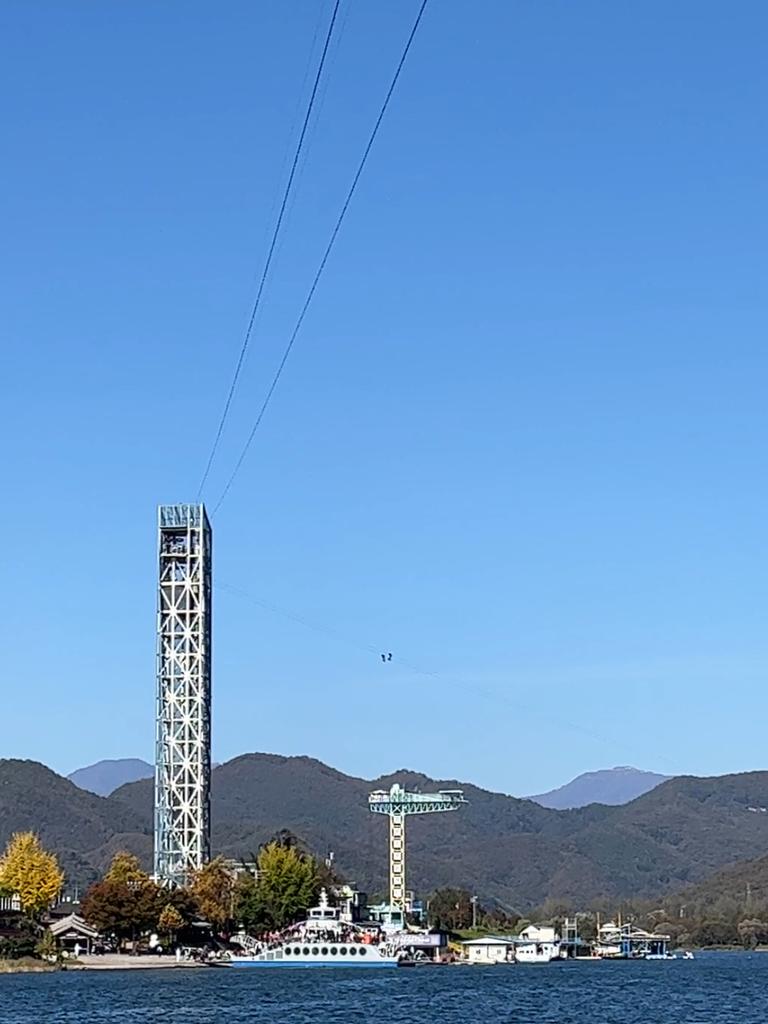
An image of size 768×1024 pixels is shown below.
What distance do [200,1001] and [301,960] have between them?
46.5 m

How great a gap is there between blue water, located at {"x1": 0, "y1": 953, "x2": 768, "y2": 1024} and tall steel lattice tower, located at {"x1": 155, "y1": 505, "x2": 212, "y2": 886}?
107 ft

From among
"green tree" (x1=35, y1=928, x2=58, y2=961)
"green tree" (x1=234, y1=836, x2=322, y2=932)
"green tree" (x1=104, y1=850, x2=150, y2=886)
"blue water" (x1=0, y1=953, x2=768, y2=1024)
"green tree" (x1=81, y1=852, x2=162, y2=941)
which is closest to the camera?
"blue water" (x1=0, y1=953, x2=768, y2=1024)

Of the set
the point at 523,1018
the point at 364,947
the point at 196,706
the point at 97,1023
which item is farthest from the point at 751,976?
the point at 97,1023

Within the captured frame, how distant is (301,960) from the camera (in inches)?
4668

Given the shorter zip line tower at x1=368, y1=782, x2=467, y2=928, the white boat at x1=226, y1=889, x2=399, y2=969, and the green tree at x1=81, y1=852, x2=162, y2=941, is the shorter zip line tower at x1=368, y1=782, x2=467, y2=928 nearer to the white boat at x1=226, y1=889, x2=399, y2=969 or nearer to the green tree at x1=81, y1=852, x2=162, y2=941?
the white boat at x1=226, y1=889, x2=399, y2=969

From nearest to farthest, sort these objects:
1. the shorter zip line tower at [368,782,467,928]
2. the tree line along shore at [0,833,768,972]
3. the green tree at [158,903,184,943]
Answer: the tree line along shore at [0,833,768,972], the green tree at [158,903,184,943], the shorter zip line tower at [368,782,467,928]

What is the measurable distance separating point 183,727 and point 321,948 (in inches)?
1083

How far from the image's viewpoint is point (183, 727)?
142 m

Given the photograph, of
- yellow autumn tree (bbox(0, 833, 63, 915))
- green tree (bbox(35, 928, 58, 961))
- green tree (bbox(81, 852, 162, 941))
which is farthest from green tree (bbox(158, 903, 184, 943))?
green tree (bbox(35, 928, 58, 961))

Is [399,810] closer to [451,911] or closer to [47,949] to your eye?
[451,911]

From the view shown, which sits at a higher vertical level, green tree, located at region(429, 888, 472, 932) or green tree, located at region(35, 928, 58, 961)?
green tree, located at region(429, 888, 472, 932)

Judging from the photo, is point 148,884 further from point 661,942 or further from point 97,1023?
point 661,942

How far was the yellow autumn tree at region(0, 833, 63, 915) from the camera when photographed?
379 feet

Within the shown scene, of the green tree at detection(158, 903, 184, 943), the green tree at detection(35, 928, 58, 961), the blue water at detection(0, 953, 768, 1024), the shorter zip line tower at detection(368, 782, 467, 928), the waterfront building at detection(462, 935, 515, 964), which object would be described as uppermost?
the shorter zip line tower at detection(368, 782, 467, 928)
